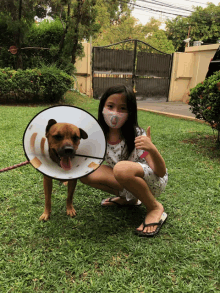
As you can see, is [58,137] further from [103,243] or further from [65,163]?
[103,243]

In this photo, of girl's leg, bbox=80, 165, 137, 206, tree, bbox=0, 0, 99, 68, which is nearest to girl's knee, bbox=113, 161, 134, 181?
girl's leg, bbox=80, 165, 137, 206

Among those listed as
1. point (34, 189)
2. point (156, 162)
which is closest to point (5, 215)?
point (34, 189)

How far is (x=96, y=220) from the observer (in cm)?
189

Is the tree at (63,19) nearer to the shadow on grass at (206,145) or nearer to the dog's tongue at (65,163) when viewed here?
the shadow on grass at (206,145)

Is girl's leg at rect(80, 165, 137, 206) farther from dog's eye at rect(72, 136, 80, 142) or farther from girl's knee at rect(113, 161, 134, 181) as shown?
dog's eye at rect(72, 136, 80, 142)

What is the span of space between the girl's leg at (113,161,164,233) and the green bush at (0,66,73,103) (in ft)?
19.9

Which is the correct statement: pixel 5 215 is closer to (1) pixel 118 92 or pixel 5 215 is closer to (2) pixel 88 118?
(2) pixel 88 118

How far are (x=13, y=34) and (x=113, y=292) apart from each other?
851cm

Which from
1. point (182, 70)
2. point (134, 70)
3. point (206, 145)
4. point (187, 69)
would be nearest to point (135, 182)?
point (206, 145)

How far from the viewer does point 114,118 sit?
1.63m

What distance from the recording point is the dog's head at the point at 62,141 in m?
1.40

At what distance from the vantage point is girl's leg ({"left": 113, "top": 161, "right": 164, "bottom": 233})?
159 centimetres

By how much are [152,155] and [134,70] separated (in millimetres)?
8567

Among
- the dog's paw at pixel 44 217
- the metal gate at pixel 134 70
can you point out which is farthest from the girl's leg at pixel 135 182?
the metal gate at pixel 134 70
